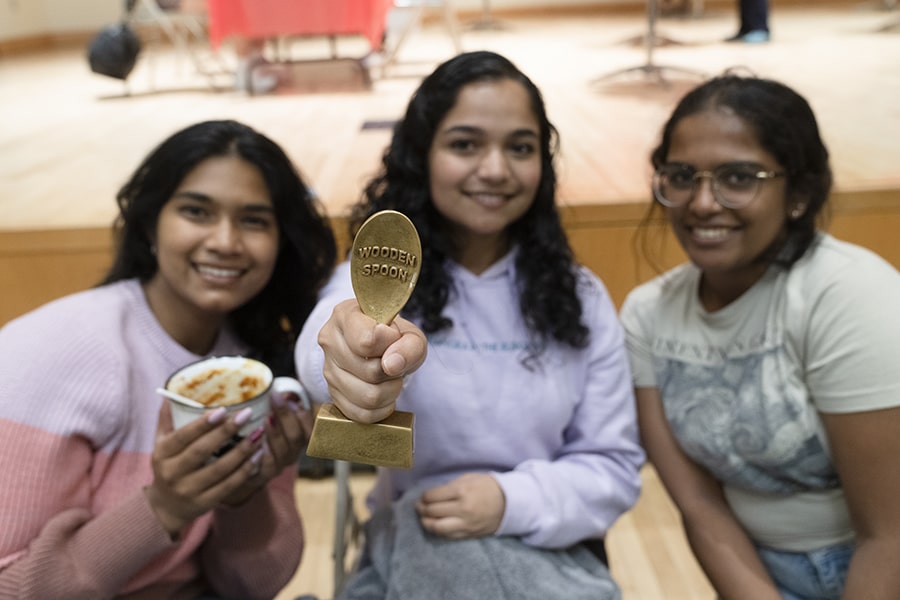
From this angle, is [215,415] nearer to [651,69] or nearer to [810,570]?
[810,570]

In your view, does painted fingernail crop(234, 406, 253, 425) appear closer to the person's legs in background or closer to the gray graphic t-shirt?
the gray graphic t-shirt

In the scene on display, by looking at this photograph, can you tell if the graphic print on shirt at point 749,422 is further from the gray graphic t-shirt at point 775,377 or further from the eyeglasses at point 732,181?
the eyeglasses at point 732,181

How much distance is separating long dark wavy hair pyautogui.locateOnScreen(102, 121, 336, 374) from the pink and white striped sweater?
0.19 ft

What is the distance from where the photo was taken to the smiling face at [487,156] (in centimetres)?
92

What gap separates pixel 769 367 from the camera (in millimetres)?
946

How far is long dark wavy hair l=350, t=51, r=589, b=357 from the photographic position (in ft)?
3.10

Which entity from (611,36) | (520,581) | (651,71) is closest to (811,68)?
(651,71)

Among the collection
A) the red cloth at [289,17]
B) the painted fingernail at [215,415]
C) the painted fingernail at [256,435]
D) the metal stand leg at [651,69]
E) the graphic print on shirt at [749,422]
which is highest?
the red cloth at [289,17]

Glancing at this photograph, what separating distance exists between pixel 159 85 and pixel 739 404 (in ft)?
10.8

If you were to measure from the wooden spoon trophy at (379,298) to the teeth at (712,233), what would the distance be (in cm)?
57

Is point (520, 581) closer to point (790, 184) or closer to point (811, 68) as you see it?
point (790, 184)

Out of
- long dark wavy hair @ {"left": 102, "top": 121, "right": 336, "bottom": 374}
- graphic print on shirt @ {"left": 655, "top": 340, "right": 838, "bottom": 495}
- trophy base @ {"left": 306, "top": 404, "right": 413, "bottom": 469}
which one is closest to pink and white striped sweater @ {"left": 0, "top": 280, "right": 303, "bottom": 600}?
long dark wavy hair @ {"left": 102, "top": 121, "right": 336, "bottom": 374}

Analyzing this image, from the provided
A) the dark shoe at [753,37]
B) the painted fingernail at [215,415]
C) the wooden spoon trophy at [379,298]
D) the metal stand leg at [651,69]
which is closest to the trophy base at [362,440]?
the wooden spoon trophy at [379,298]

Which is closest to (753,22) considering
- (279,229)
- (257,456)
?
(279,229)
